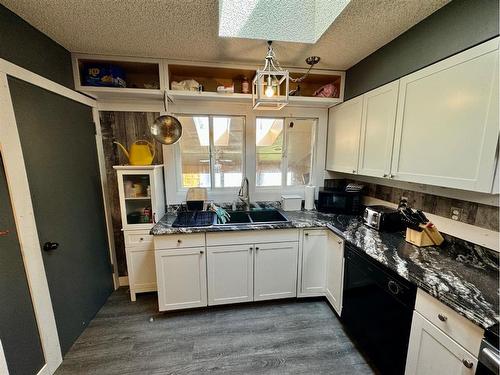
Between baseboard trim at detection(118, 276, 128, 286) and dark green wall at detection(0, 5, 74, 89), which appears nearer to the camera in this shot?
dark green wall at detection(0, 5, 74, 89)

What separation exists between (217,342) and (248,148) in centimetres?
194

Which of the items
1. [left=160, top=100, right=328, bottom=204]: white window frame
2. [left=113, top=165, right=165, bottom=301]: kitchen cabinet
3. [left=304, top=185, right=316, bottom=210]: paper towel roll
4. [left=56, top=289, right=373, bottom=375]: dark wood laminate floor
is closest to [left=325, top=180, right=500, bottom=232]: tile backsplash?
[left=304, top=185, right=316, bottom=210]: paper towel roll

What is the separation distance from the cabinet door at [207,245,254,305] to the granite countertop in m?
0.24

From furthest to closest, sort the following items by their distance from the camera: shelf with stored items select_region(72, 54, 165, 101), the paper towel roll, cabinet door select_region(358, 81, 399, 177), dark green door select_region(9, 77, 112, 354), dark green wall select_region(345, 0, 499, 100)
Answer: the paper towel roll < shelf with stored items select_region(72, 54, 165, 101) < cabinet door select_region(358, 81, 399, 177) < dark green door select_region(9, 77, 112, 354) < dark green wall select_region(345, 0, 499, 100)

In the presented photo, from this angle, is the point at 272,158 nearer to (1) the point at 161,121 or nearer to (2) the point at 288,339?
(1) the point at 161,121

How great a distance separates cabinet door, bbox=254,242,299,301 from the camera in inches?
82.0

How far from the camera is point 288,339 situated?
5.93ft

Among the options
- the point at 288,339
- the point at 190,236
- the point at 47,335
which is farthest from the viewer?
the point at 190,236

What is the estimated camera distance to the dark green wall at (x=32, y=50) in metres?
1.31

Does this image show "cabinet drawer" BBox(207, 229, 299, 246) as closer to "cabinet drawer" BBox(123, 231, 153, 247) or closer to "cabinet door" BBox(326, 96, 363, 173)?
"cabinet drawer" BBox(123, 231, 153, 247)

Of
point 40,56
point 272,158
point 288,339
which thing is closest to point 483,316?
point 288,339

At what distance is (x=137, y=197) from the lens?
2.20 m

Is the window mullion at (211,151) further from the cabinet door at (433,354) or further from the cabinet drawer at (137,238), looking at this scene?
the cabinet door at (433,354)

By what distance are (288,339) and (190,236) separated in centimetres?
123
